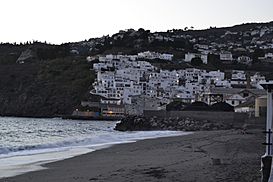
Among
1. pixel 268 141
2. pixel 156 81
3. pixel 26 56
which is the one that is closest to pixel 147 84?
pixel 156 81

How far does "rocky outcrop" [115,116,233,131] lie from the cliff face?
51.8 meters

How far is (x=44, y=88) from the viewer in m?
109

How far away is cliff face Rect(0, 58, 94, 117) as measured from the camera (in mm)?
102750

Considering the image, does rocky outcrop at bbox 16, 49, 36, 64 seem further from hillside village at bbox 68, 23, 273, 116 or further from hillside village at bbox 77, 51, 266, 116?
hillside village at bbox 77, 51, 266, 116

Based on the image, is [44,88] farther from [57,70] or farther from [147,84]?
[147,84]

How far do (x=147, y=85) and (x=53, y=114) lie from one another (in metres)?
22.0

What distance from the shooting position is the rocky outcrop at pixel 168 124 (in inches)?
1655

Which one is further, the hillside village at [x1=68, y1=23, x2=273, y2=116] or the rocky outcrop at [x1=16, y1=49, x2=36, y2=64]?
the rocky outcrop at [x1=16, y1=49, x2=36, y2=64]

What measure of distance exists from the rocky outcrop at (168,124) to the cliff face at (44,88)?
2038 inches

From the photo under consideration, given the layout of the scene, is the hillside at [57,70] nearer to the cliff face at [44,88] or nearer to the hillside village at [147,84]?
the cliff face at [44,88]

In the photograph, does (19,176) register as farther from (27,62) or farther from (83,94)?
(27,62)

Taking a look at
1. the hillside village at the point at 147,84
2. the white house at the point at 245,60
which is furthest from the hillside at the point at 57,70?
the hillside village at the point at 147,84

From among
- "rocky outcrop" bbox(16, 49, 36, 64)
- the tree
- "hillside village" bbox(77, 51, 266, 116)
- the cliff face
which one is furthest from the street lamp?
"rocky outcrop" bbox(16, 49, 36, 64)

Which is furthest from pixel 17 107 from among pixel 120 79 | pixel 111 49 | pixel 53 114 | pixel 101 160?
pixel 101 160
